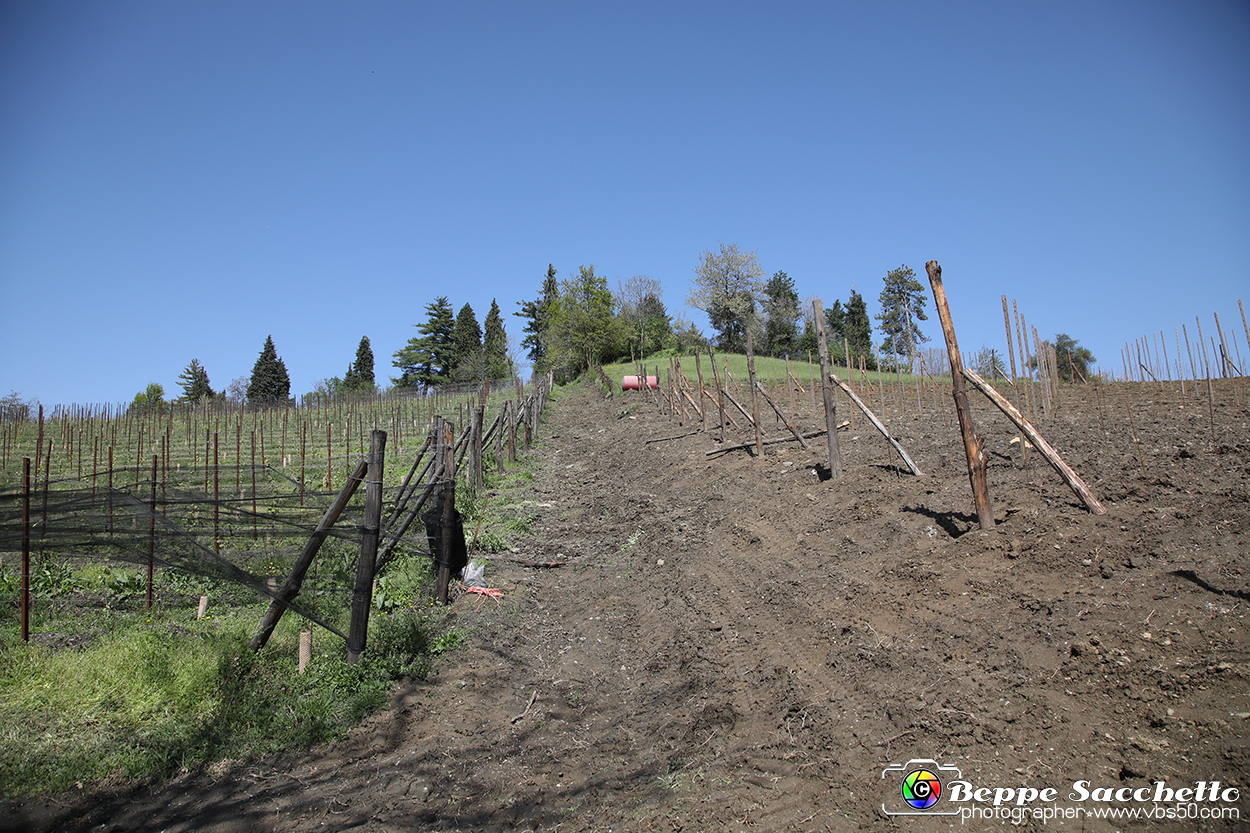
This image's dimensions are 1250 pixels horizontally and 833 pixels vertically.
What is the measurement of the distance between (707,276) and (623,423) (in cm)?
4375

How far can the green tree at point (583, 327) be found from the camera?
50.8 m

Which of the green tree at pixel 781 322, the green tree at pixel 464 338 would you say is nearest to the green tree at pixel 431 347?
the green tree at pixel 464 338

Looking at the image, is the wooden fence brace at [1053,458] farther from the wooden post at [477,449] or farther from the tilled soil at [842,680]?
the wooden post at [477,449]

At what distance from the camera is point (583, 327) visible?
51094mm

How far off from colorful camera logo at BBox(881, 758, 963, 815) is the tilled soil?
32mm

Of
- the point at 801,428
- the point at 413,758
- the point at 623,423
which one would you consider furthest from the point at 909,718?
the point at 623,423

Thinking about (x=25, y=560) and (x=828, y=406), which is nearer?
(x=25, y=560)

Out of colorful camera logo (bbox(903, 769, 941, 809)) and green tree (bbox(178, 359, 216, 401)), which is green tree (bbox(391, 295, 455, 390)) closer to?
green tree (bbox(178, 359, 216, 401))

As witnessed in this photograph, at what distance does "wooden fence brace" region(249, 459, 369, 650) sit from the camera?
174 inches

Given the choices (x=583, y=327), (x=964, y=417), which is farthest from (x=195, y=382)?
(x=964, y=417)

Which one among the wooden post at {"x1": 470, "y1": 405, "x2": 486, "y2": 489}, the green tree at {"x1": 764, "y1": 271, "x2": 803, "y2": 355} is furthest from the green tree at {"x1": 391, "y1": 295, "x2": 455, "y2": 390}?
the wooden post at {"x1": 470, "y1": 405, "x2": 486, "y2": 489}

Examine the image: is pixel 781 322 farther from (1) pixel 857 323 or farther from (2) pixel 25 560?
(2) pixel 25 560

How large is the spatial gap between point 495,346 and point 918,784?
6469 centimetres

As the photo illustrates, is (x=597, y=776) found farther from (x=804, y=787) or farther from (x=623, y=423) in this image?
(x=623, y=423)
